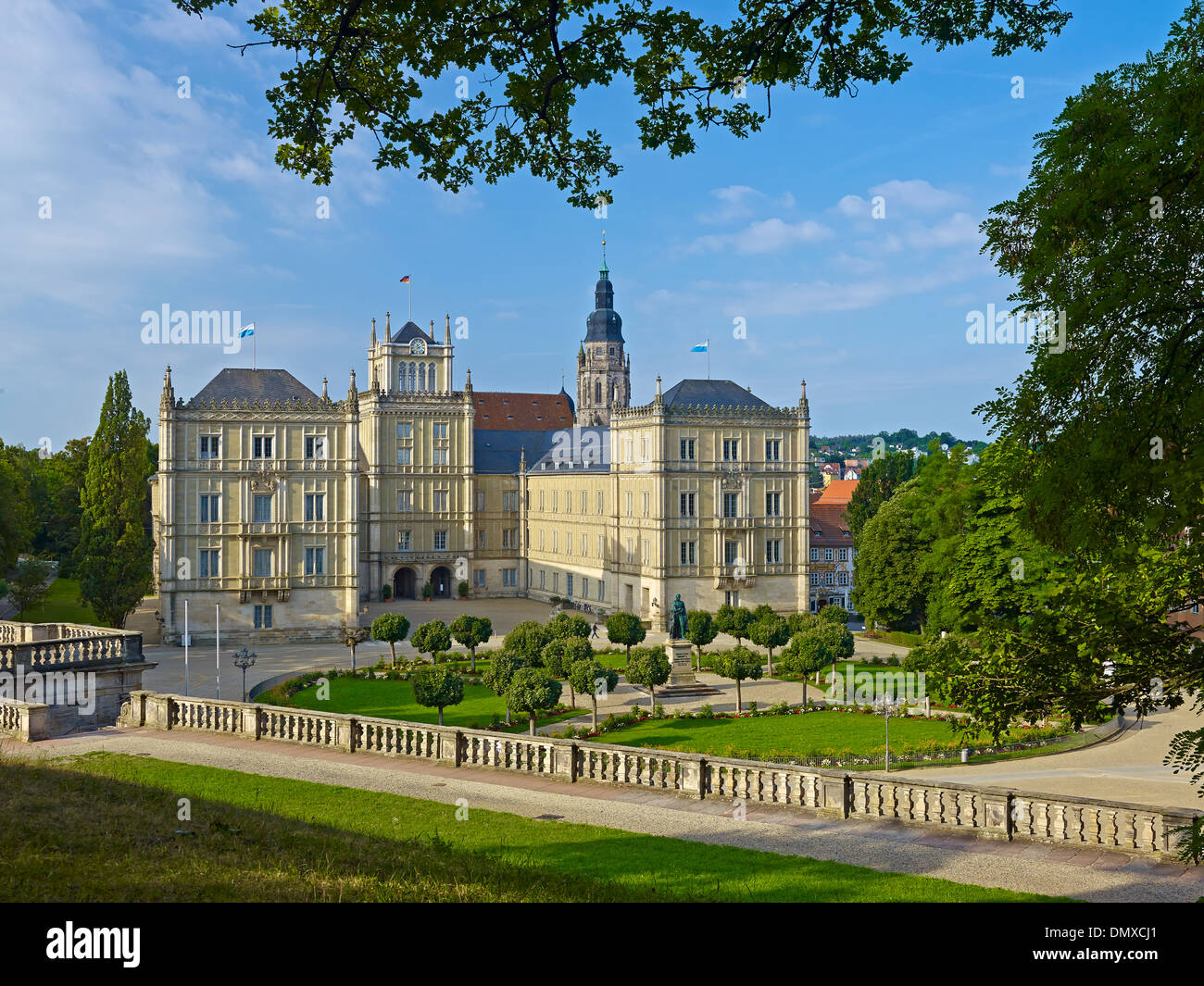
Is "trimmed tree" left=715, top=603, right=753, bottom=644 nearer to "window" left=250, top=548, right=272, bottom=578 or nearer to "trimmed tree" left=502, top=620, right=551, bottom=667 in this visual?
"trimmed tree" left=502, top=620, right=551, bottom=667

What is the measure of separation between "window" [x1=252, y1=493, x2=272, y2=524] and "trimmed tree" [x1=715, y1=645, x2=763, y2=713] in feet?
96.9

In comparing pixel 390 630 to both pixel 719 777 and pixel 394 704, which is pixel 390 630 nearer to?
pixel 394 704

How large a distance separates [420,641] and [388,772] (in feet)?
85.2

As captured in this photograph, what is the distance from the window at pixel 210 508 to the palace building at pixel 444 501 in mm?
100

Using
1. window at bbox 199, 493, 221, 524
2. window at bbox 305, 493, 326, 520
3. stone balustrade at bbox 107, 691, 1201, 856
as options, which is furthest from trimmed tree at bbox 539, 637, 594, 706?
window at bbox 199, 493, 221, 524

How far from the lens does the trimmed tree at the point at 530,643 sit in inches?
1634

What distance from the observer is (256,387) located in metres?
59.5

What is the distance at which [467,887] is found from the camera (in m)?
10.1

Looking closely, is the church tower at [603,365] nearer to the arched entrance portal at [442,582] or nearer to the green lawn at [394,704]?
the arched entrance portal at [442,582]

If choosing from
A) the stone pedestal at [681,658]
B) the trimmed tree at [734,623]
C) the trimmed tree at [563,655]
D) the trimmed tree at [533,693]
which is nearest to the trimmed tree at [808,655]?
the stone pedestal at [681,658]

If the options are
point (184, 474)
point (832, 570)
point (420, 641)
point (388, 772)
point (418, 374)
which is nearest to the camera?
point (388, 772)

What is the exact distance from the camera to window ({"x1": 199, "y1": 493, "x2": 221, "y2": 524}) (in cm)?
5684
